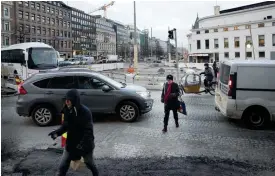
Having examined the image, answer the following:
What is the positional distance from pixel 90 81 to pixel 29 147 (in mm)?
3154

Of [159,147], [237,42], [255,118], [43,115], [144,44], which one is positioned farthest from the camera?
[144,44]

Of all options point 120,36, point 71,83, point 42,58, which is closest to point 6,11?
point 42,58

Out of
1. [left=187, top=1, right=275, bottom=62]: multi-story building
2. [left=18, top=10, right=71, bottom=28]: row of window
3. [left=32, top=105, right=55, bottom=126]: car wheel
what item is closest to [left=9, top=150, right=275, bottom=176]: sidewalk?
[left=32, top=105, right=55, bottom=126]: car wheel

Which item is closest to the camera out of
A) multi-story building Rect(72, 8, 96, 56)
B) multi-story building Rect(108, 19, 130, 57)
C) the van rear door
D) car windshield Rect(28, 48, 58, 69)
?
the van rear door

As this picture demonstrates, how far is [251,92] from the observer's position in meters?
8.76

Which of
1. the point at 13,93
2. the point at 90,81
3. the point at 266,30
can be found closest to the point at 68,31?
the point at 266,30

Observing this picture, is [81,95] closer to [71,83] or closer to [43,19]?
[71,83]

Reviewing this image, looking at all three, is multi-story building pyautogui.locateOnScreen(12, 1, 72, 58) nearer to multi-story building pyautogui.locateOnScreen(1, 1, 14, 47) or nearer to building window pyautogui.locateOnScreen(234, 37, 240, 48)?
multi-story building pyautogui.locateOnScreen(1, 1, 14, 47)

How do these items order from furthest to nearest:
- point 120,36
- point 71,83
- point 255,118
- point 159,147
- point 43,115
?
point 120,36 → point 71,83 → point 43,115 → point 255,118 → point 159,147

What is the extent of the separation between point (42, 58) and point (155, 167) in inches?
828

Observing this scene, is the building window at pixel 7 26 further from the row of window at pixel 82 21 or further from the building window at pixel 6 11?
the row of window at pixel 82 21

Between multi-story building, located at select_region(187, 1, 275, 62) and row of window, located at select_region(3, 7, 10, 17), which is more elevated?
row of window, located at select_region(3, 7, 10, 17)

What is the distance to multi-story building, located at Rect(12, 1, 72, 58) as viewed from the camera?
78938mm

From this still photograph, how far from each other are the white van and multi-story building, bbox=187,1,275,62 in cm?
5007
